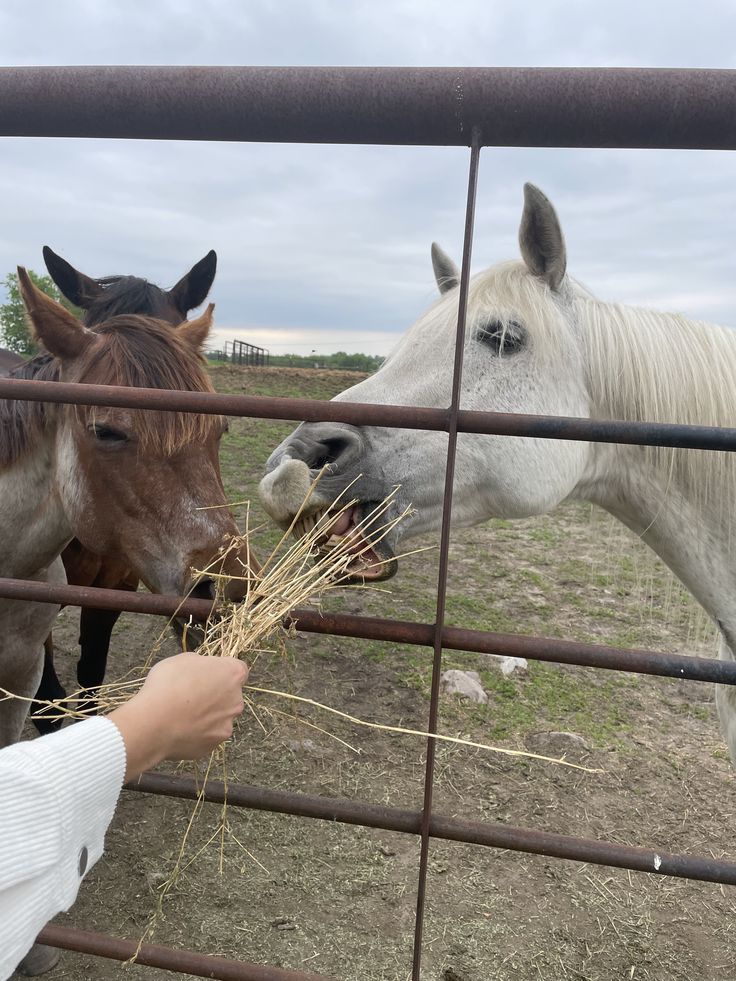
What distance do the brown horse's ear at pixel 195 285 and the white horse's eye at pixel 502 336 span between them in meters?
1.55

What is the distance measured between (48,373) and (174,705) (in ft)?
5.60

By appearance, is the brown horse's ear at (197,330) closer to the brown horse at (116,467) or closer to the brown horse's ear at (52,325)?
the brown horse at (116,467)

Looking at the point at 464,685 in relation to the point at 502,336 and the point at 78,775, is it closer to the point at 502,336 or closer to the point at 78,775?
the point at 502,336

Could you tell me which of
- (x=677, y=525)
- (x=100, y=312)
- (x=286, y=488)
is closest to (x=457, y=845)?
(x=677, y=525)

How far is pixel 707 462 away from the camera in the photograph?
1778mm

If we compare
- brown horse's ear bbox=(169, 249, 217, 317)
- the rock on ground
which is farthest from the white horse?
the rock on ground

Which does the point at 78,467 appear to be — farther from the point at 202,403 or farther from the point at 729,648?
the point at 729,648

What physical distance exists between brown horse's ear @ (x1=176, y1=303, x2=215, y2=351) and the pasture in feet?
3.84

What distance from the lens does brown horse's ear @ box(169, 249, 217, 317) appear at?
113 inches

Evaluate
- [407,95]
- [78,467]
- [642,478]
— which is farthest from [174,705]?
[642,478]

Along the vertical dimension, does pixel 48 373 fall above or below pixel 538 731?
above

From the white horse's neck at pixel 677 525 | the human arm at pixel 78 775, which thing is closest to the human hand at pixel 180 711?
the human arm at pixel 78 775

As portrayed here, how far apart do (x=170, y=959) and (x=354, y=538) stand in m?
0.86

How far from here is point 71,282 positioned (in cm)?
270
